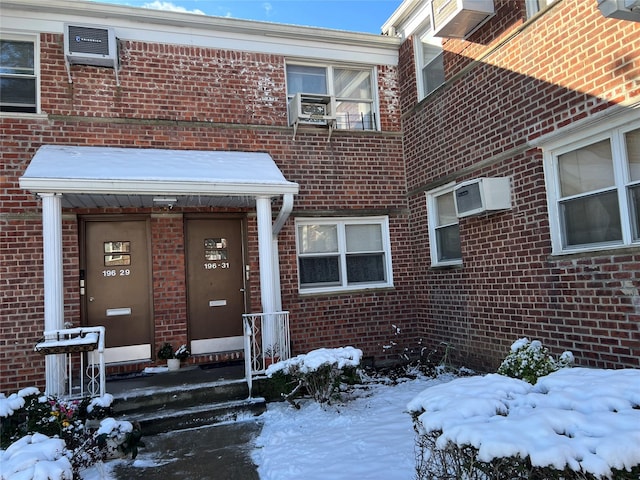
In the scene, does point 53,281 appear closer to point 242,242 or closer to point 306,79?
point 242,242

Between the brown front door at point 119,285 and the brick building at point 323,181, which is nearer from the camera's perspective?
the brick building at point 323,181

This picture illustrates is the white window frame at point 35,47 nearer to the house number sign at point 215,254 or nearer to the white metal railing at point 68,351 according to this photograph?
the house number sign at point 215,254

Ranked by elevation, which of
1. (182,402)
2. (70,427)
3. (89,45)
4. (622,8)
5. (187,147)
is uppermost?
(89,45)

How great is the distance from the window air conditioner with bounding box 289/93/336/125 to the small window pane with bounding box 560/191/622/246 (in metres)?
4.00

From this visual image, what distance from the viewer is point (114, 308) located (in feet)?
21.9

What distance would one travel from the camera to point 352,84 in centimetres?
825

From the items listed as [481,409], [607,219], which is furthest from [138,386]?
[607,219]

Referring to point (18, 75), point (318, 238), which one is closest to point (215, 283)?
point (318, 238)

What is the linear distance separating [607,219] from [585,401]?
298 centimetres

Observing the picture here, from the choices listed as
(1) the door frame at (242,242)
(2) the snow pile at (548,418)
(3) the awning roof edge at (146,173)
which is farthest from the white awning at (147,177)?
(2) the snow pile at (548,418)

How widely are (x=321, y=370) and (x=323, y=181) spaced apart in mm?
3575

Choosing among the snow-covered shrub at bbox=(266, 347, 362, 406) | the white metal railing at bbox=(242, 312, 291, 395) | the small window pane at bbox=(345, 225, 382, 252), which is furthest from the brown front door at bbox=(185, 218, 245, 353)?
the snow-covered shrub at bbox=(266, 347, 362, 406)

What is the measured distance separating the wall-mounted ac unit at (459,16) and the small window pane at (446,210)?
2.35 m

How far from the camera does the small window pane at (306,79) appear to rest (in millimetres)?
7852
